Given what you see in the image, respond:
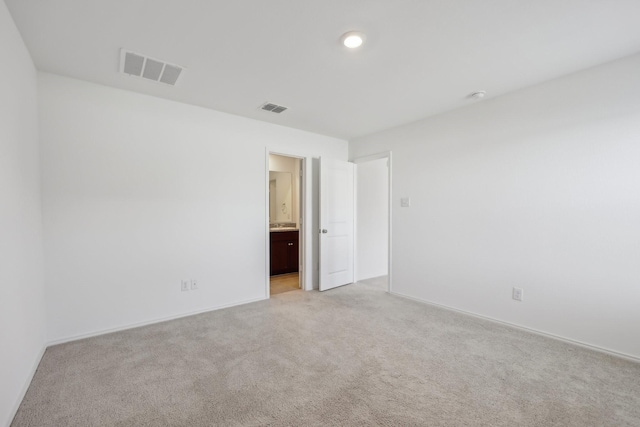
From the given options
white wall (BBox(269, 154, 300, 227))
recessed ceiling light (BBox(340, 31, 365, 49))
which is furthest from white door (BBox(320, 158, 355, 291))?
recessed ceiling light (BBox(340, 31, 365, 49))

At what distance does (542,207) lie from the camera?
2760mm

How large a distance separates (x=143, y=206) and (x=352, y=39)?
8.80 ft

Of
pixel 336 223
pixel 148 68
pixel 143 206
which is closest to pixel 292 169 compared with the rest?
pixel 336 223

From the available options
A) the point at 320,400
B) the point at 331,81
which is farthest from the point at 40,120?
the point at 320,400

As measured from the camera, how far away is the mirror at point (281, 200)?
19.7 ft

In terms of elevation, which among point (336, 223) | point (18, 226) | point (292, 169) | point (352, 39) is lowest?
point (336, 223)

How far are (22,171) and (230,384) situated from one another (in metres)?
2.19

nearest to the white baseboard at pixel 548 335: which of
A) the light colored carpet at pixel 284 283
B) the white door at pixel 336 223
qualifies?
the white door at pixel 336 223

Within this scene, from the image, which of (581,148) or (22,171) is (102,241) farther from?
(581,148)

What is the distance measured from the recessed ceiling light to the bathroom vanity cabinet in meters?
3.63

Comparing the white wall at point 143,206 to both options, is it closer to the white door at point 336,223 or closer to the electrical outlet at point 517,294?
the white door at point 336,223

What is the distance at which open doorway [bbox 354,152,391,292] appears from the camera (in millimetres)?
4977

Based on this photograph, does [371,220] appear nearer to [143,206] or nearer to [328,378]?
[328,378]

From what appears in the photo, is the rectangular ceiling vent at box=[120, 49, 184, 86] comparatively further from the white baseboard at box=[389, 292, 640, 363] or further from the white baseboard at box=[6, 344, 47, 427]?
the white baseboard at box=[389, 292, 640, 363]
